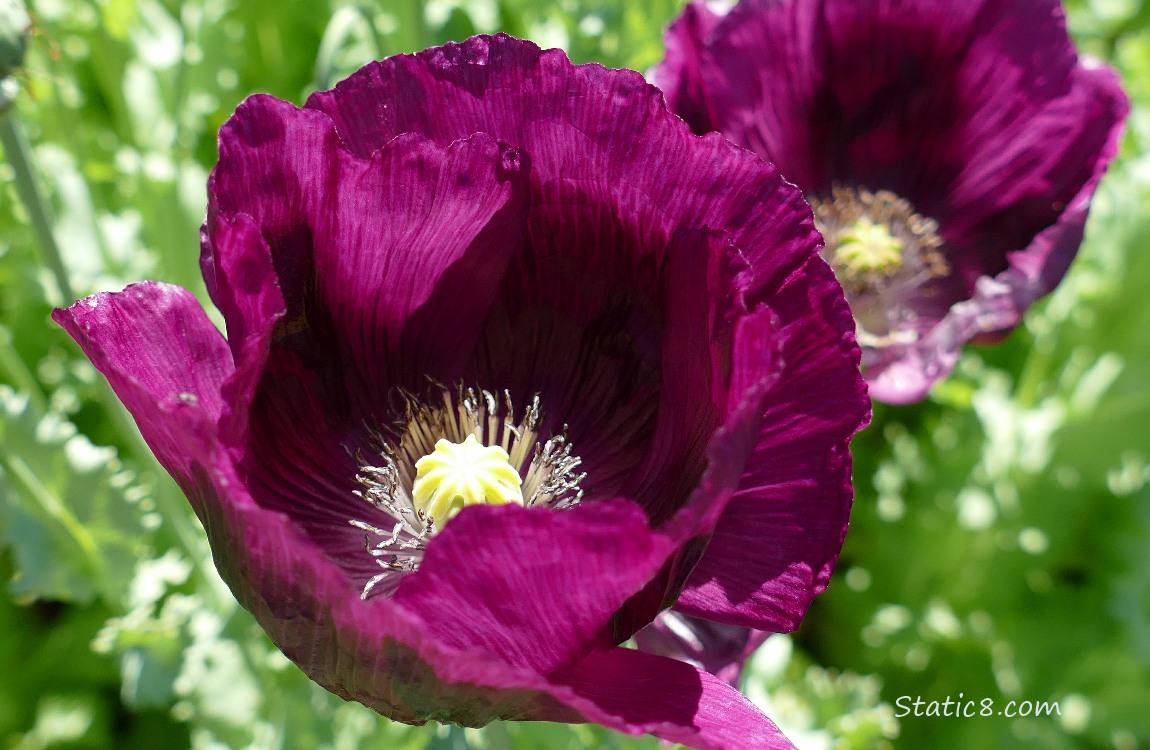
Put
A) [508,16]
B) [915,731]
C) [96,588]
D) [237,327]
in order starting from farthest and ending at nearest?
[508,16] < [915,731] < [96,588] < [237,327]

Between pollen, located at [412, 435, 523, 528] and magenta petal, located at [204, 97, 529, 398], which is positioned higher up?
magenta petal, located at [204, 97, 529, 398]

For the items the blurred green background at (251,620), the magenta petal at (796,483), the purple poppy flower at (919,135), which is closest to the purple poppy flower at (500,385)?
the magenta petal at (796,483)

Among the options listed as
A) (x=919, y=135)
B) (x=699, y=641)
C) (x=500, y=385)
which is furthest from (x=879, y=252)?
(x=699, y=641)

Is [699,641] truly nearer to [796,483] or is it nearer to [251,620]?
[796,483]

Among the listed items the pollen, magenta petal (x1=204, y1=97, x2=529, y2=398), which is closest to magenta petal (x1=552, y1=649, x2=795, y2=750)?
the pollen

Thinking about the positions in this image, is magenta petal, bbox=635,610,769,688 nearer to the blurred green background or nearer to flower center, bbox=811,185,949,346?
the blurred green background

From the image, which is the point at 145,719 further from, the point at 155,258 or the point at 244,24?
the point at 244,24

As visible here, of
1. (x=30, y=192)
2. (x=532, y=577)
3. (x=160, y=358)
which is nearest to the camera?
(x=532, y=577)

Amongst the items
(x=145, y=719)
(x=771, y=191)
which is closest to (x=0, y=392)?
(x=145, y=719)
